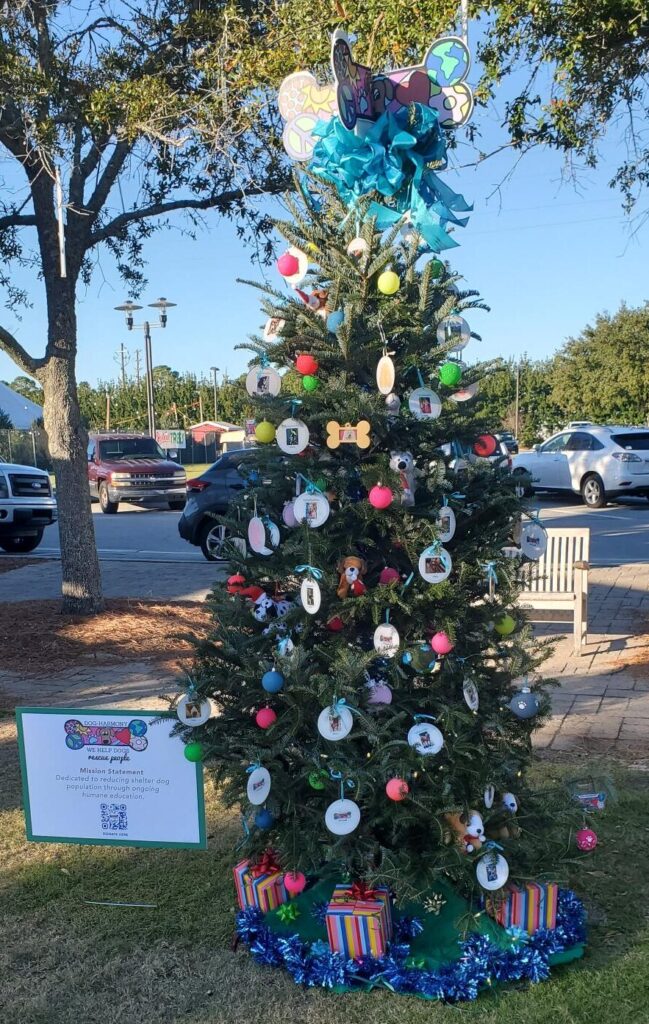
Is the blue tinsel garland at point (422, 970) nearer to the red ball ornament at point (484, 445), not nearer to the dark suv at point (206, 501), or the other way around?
the red ball ornament at point (484, 445)

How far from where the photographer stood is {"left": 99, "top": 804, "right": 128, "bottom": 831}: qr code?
3.84m

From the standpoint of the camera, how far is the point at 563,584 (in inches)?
324

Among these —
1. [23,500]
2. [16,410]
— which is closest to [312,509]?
[23,500]

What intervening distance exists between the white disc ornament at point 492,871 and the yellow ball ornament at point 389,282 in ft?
6.36

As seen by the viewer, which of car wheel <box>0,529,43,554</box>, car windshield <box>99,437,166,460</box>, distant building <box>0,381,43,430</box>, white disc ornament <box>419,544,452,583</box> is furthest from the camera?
distant building <box>0,381,43,430</box>

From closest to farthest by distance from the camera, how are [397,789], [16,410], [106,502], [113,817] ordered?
[397,789] → [113,817] → [106,502] → [16,410]

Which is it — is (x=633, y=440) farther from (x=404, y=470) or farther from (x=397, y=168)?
(x=404, y=470)

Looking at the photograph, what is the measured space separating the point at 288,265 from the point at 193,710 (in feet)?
5.37

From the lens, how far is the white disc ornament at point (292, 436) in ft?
10.5

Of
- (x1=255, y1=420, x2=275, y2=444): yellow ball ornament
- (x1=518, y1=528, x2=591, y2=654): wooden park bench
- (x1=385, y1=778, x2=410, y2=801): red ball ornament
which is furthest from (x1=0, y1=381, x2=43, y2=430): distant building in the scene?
(x1=385, y1=778, x2=410, y2=801): red ball ornament

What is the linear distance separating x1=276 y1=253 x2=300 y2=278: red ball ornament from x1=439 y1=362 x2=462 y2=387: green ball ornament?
65 centimetres

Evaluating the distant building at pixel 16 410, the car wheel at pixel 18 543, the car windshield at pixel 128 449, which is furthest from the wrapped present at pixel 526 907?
the distant building at pixel 16 410

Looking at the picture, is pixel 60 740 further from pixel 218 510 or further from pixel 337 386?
pixel 218 510

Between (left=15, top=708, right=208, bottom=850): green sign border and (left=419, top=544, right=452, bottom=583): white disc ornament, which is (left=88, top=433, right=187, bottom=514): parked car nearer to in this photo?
(left=15, top=708, right=208, bottom=850): green sign border
